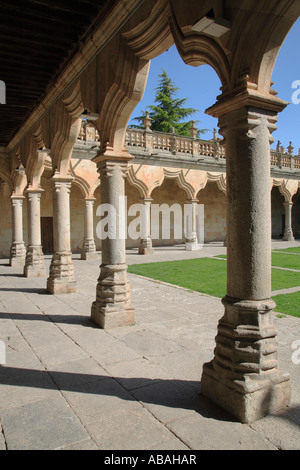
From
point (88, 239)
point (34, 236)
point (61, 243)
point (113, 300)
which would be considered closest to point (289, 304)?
point (113, 300)

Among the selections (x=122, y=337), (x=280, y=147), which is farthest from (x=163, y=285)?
(x=280, y=147)

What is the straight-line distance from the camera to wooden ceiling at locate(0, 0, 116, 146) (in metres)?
3.85

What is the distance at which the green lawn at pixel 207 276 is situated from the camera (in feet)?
20.5

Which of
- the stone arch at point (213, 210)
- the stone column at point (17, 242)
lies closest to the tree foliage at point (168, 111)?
the stone arch at point (213, 210)

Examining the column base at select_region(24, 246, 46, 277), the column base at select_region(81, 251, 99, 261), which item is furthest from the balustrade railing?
the column base at select_region(24, 246, 46, 277)

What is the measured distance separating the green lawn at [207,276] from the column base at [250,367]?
3116 millimetres

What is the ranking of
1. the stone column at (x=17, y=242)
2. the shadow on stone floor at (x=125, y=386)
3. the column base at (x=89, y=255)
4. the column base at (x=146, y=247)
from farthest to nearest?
the column base at (x=146, y=247), the column base at (x=89, y=255), the stone column at (x=17, y=242), the shadow on stone floor at (x=125, y=386)

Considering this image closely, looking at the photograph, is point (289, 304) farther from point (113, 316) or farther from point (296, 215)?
point (296, 215)

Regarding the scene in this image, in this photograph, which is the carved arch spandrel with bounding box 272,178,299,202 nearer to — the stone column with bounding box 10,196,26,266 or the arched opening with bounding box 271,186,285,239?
the arched opening with bounding box 271,186,285,239

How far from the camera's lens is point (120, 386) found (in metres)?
2.91

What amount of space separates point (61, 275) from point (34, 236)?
102 inches

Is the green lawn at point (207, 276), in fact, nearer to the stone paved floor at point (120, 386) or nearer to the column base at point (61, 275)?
the stone paved floor at point (120, 386)

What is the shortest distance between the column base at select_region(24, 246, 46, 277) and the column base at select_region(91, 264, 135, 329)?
481 centimetres
